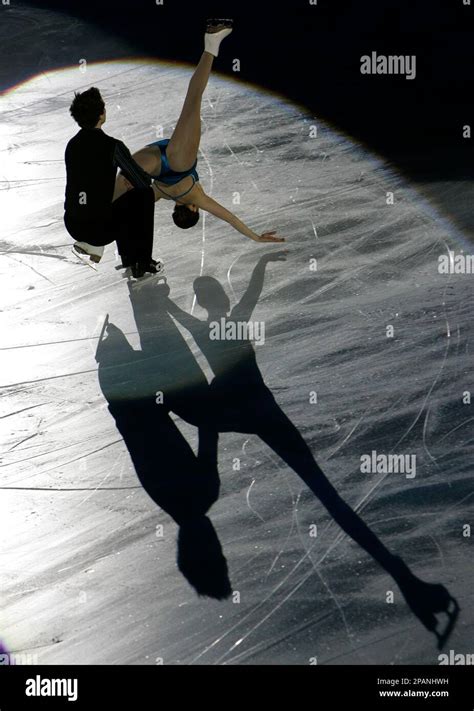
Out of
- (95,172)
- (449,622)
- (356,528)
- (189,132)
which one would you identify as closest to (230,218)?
(189,132)

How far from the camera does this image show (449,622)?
4645mm

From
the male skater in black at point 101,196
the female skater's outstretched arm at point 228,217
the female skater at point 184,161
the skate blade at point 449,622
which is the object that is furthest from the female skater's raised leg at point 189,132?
the skate blade at point 449,622

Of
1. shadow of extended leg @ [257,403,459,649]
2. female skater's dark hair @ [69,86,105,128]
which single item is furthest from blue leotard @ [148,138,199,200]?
shadow of extended leg @ [257,403,459,649]

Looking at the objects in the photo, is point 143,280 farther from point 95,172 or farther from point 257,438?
point 257,438

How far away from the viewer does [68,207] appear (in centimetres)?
738

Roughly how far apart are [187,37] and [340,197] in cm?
479

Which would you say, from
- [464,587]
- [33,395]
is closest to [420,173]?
[33,395]

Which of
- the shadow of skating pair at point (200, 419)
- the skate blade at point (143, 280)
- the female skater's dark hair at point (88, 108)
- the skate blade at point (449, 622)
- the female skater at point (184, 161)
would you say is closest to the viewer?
the skate blade at point (449, 622)

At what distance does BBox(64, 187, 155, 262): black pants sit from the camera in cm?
741

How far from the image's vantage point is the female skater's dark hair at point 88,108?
278 inches

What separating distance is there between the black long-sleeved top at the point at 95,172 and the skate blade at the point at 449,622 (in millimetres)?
3860

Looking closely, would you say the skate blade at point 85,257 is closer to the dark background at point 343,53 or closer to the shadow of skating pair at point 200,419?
the shadow of skating pair at point 200,419

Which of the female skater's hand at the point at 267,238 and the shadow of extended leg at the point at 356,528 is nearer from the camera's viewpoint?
the shadow of extended leg at the point at 356,528

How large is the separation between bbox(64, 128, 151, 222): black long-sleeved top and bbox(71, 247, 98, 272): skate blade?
440mm
